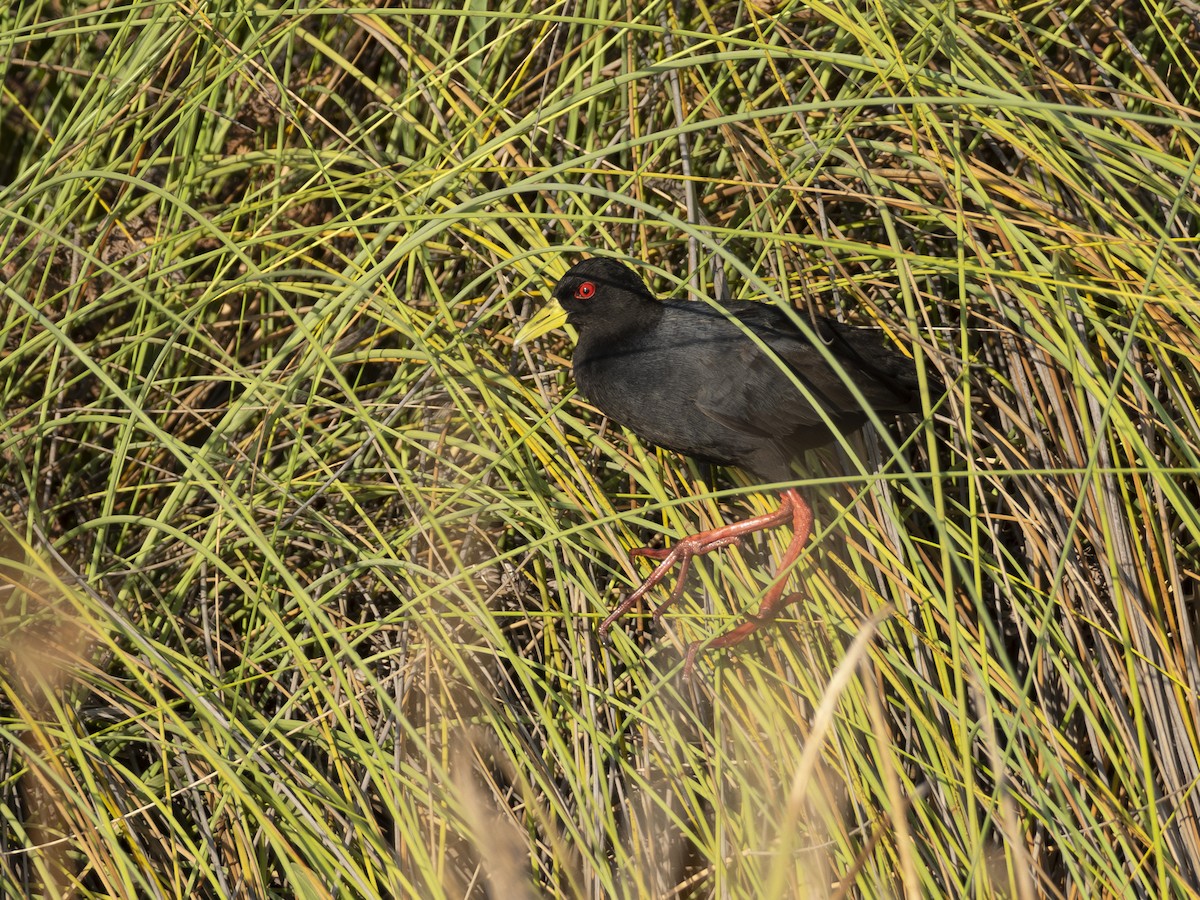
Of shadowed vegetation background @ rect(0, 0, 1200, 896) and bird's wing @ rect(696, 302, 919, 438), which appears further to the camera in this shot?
bird's wing @ rect(696, 302, 919, 438)

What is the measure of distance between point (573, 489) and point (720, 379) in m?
0.49

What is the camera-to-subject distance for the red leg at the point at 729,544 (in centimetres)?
215

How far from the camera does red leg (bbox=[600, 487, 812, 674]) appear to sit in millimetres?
2150

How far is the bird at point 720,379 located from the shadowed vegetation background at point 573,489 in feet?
0.31

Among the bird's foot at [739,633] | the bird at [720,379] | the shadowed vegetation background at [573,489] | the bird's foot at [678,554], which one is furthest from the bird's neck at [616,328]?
the bird's foot at [739,633]

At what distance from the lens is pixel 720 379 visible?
2555 millimetres

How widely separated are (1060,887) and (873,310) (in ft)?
4.16

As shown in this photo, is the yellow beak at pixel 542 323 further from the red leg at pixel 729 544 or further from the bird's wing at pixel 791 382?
the red leg at pixel 729 544

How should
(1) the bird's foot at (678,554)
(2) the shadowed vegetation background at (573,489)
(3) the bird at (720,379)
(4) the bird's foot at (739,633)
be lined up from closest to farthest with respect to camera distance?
(2) the shadowed vegetation background at (573,489) < (4) the bird's foot at (739,633) < (1) the bird's foot at (678,554) < (3) the bird at (720,379)

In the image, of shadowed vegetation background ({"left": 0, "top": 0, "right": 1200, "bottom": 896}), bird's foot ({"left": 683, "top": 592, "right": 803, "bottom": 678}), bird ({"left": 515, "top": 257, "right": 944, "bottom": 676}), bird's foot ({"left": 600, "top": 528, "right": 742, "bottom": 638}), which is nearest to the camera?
shadowed vegetation background ({"left": 0, "top": 0, "right": 1200, "bottom": 896})

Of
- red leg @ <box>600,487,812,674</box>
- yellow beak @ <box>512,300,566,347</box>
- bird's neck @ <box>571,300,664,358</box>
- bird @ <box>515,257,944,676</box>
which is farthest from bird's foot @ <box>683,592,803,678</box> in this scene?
yellow beak @ <box>512,300,566,347</box>

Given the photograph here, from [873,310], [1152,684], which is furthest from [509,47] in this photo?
[1152,684]

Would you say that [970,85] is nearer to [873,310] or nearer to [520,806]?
[873,310]

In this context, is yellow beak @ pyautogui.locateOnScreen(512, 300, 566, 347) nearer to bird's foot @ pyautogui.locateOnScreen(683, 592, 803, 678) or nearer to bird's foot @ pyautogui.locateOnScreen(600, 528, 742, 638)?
bird's foot @ pyautogui.locateOnScreen(600, 528, 742, 638)
